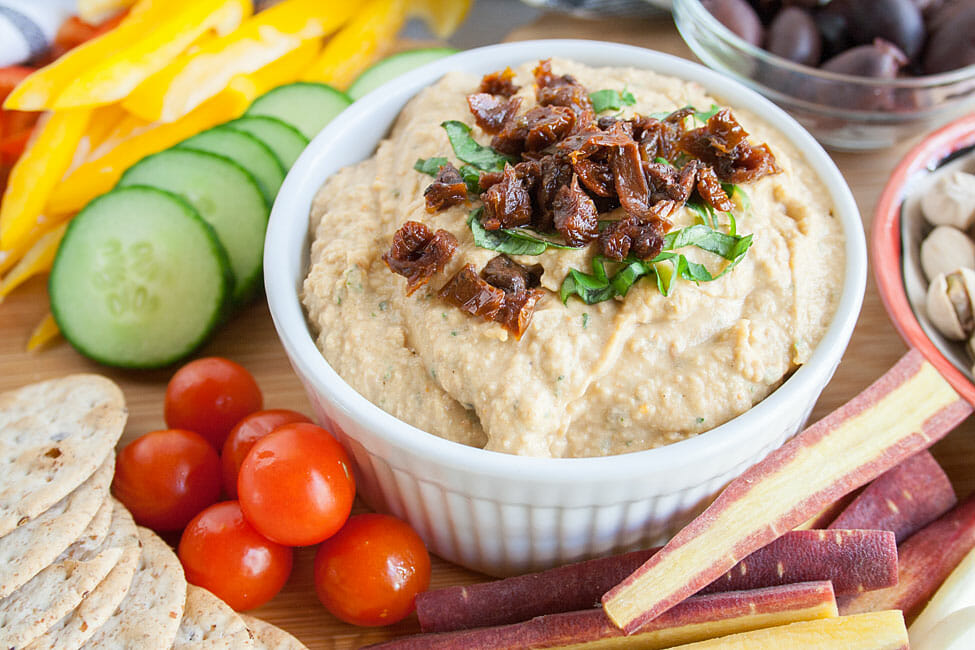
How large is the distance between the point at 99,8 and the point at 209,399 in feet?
8.03

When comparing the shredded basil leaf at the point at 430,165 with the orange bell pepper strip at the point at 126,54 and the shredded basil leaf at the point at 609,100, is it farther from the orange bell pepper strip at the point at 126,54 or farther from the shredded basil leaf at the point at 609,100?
the orange bell pepper strip at the point at 126,54

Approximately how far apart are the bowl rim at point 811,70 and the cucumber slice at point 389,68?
1.19 metres

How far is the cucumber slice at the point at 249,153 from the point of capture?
4141 mm

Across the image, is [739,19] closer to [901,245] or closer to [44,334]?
[901,245]

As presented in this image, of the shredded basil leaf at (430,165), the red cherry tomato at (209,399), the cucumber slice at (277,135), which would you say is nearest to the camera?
the shredded basil leaf at (430,165)

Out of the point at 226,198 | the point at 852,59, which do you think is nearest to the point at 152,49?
the point at 226,198

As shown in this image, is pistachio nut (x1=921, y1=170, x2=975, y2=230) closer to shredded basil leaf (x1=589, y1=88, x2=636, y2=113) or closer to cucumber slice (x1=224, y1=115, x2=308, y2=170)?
shredded basil leaf (x1=589, y1=88, x2=636, y2=113)

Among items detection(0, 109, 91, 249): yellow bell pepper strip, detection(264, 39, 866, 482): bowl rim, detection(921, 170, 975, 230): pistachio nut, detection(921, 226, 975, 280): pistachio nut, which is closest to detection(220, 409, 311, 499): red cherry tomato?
detection(264, 39, 866, 482): bowl rim

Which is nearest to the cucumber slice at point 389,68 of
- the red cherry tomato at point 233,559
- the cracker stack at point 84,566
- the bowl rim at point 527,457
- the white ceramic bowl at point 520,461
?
the bowl rim at point 527,457

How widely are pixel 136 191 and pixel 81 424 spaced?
103cm

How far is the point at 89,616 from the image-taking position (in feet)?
9.39

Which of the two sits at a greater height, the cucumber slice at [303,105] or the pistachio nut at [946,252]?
the cucumber slice at [303,105]

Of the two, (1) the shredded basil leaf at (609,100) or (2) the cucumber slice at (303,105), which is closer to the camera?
(1) the shredded basil leaf at (609,100)

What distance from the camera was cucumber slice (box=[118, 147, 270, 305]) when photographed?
13.2 ft
